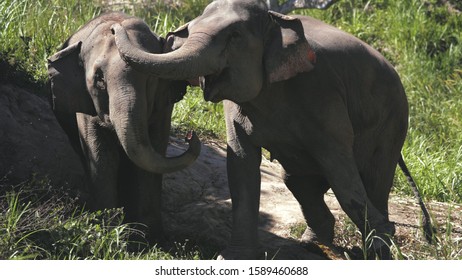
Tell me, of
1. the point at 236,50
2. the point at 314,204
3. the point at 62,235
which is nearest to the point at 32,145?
the point at 62,235

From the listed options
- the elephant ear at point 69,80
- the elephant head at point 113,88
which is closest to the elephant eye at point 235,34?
the elephant head at point 113,88

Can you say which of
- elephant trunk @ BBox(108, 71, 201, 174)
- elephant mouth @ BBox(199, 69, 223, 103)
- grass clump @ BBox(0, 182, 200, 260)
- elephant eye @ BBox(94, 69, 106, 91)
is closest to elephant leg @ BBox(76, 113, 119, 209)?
grass clump @ BBox(0, 182, 200, 260)

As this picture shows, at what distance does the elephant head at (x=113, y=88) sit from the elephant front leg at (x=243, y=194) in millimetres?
378

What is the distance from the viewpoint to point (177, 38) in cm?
709

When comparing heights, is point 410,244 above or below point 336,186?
below

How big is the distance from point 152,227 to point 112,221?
0.41m

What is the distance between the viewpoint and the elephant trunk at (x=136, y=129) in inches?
285

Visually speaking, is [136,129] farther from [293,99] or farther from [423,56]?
[423,56]

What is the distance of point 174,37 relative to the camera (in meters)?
7.15

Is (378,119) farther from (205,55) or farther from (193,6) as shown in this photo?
(193,6)

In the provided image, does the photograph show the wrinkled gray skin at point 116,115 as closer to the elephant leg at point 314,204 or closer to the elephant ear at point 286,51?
the elephant ear at point 286,51

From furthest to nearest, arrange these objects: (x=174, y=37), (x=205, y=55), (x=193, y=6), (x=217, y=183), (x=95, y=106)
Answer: (x=193, y=6) → (x=217, y=183) → (x=95, y=106) → (x=174, y=37) → (x=205, y=55)

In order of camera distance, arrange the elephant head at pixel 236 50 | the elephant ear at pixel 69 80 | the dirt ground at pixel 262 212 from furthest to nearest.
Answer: the dirt ground at pixel 262 212 → the elephant ear at pixel 69 80 → the elephant head at pixel 236 50

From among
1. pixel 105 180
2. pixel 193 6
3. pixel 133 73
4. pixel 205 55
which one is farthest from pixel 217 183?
pixel 193 6
